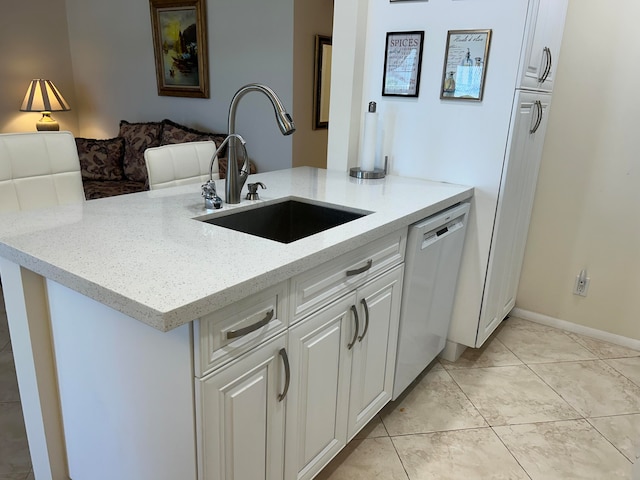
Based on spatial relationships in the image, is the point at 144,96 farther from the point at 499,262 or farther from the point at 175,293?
the point at 175,293

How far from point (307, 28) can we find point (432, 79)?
198 cm

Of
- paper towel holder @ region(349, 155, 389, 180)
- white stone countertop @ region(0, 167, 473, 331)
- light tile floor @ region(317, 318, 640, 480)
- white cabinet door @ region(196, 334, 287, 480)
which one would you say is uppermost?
paper towel holder @ region(349, 155, 389, 180)

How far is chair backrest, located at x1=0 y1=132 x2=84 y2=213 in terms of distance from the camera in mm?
1862

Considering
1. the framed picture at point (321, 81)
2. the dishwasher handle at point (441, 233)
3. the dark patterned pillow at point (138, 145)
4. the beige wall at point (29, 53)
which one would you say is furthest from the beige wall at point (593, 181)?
the beige wall at point (29, 53)

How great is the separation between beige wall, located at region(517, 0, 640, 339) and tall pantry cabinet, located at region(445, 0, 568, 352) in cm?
20

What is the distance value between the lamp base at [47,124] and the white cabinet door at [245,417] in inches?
177

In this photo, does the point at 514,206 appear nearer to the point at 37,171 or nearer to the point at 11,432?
the point at 37,171

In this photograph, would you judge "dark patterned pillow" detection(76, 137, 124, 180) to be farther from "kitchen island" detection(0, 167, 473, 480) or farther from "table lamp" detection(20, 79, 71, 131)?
"kitchen island" detection(0, 167, 473, 480)

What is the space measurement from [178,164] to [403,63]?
115 centimetres

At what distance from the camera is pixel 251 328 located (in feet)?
3.72

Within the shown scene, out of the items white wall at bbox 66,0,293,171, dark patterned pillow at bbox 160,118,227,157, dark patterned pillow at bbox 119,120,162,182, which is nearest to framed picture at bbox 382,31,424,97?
white wall at bbox 66,0,293,171

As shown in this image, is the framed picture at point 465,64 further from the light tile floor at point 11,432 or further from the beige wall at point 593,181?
the light tile floor at point 11,432

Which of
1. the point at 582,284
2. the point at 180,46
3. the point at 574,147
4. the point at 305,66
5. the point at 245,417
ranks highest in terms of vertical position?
the point at 180,46

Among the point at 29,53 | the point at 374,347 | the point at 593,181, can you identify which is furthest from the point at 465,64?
the point at 29,53
